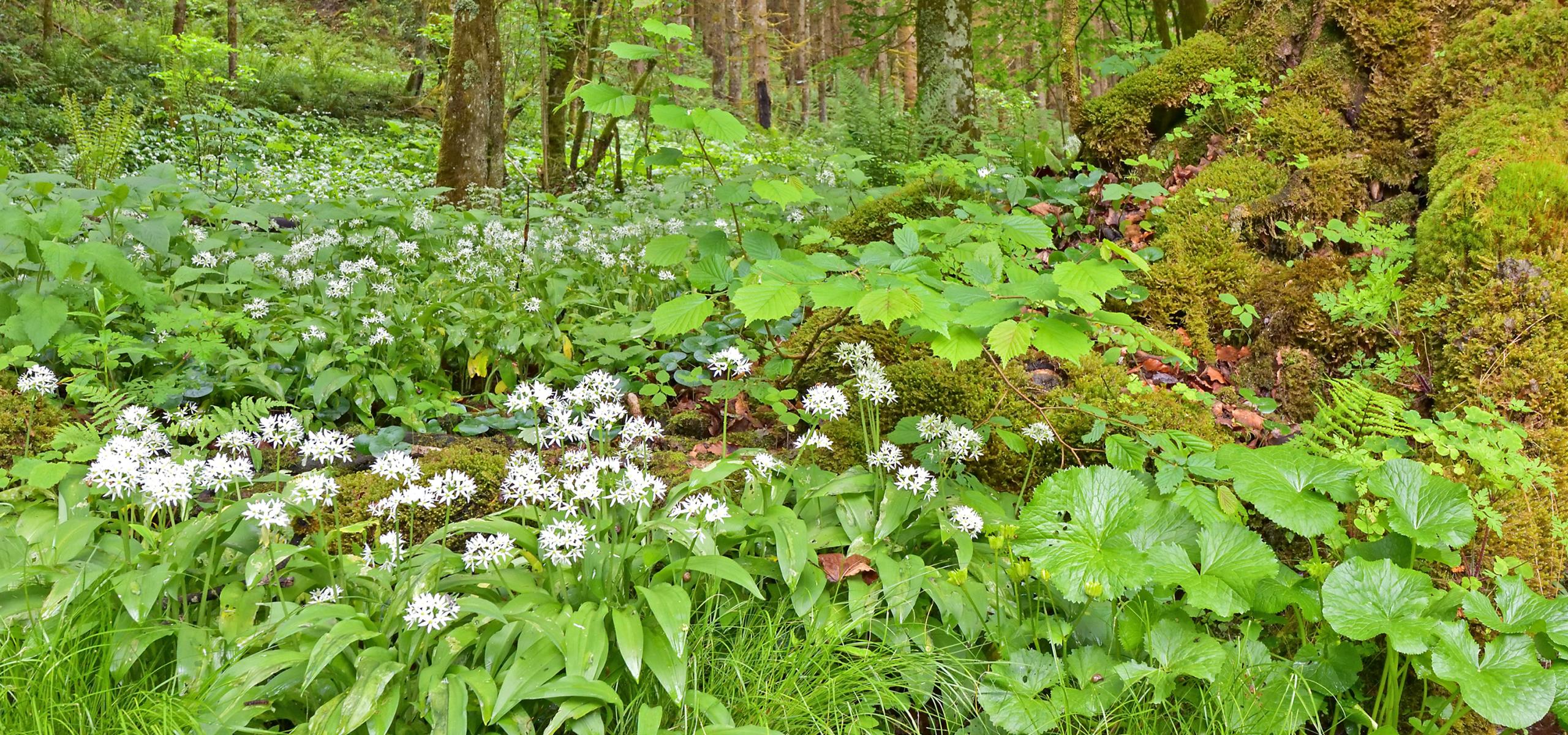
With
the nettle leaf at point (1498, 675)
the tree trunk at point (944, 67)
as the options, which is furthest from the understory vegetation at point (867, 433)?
the tree trunk at point (944, 67)

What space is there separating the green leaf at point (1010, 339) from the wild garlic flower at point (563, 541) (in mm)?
1130

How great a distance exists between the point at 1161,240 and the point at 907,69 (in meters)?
15.3

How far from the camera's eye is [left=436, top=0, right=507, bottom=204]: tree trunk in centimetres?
712

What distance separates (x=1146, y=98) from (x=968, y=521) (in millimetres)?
3296

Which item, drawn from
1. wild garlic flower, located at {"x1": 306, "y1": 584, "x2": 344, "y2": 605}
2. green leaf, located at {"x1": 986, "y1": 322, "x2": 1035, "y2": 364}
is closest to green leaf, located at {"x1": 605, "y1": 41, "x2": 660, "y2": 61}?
green leaf, located at {"x1": 986, "y1": 322, "x2": 1035, "y2": 364}

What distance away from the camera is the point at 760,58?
15039mm

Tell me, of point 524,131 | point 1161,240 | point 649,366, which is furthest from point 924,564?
point 524,131

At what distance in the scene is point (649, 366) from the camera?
11.9 ft

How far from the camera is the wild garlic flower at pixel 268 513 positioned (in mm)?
1809

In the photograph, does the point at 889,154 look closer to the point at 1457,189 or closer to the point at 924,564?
the point at 1457,189

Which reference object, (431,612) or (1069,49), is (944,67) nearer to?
(1069,49)

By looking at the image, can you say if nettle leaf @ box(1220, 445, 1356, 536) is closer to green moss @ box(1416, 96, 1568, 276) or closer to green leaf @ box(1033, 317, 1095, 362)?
green leaf @ box(1033, 317, 1095, 362)

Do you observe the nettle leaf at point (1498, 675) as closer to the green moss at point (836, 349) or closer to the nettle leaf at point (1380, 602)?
the nettle leaf at point (1380, 602)

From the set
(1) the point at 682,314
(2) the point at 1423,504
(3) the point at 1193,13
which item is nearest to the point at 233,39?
(3) the point at 1193,13
